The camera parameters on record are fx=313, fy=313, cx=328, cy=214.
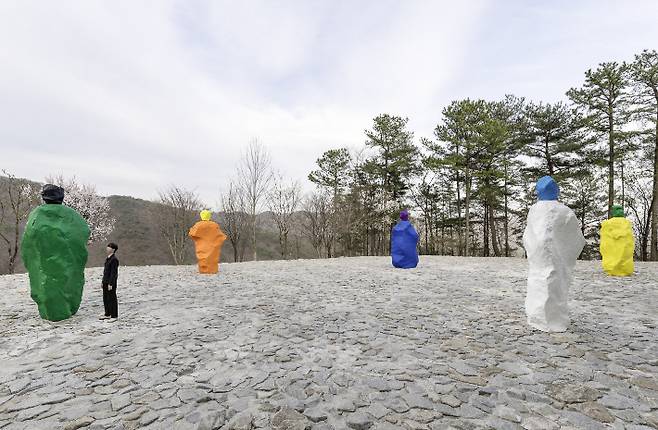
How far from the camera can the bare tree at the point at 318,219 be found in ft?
79.8

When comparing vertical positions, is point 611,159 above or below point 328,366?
above

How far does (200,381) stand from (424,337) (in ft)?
10.5

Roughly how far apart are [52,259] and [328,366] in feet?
17.5

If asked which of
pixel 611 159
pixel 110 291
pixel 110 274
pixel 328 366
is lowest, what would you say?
pixel 328 366

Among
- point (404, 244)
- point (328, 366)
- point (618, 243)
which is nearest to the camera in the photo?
point (328, 366)

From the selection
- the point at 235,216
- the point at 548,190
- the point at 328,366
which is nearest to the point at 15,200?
the point at 235,216

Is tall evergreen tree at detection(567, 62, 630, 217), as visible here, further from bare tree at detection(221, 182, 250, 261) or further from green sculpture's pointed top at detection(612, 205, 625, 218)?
bare tree at detection(221, 182, 250, 261)

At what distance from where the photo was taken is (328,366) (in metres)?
3.85

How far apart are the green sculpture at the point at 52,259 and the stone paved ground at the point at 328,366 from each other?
0.41 metres

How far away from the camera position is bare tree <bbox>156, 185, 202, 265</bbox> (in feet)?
78.4

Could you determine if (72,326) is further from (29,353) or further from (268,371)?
(268,371)

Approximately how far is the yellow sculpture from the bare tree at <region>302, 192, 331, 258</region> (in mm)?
16479

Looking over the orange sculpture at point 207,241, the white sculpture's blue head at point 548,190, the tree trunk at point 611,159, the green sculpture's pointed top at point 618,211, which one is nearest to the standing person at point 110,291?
the orange sculpture at point 207,241

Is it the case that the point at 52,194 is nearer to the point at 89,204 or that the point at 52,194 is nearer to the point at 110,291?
the point at 110,291
